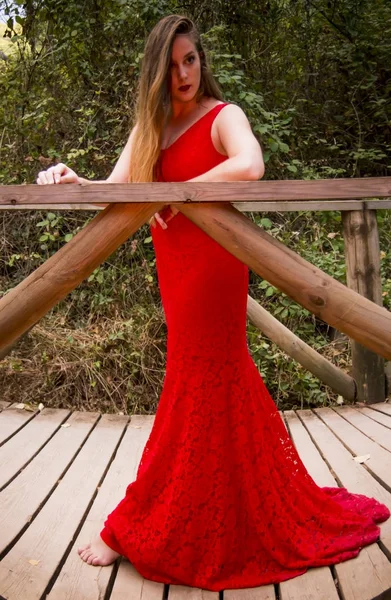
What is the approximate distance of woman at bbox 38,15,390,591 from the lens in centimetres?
215

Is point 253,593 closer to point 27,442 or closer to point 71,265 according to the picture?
point 71,265

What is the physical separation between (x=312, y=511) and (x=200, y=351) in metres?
0.71

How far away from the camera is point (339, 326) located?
1.74 meters

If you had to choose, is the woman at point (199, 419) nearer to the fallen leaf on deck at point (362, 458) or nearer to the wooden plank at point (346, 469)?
the wooden plank at point (346, 469)

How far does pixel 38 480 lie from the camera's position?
3086 millimetres

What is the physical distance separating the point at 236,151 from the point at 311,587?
1.39m

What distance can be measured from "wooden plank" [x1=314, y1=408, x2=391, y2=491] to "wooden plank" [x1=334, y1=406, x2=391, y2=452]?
0.11ft

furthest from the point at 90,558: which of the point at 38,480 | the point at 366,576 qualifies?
the point at 366,576

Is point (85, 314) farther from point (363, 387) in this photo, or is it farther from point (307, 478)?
point (307, 478)

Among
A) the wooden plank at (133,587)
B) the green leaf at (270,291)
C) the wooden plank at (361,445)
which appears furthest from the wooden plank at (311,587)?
the green leaf at (270,291)

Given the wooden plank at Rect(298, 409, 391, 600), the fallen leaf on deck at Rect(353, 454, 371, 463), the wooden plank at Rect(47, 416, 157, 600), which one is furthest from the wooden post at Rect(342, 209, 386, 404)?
the wooden plank at Rect(47, 416, 157, 600)

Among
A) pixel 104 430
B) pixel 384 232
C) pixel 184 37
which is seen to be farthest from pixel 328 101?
pixel 184 37

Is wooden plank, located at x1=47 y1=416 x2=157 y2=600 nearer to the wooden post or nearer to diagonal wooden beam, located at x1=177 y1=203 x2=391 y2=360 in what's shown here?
diagonal wooden beam, located at x1=177 y1=203 x2=391 y2=360

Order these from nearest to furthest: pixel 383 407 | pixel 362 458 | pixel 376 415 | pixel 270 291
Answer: pixel 362 458, pixel 376 415, pixel 383 407, pixel 270 291
